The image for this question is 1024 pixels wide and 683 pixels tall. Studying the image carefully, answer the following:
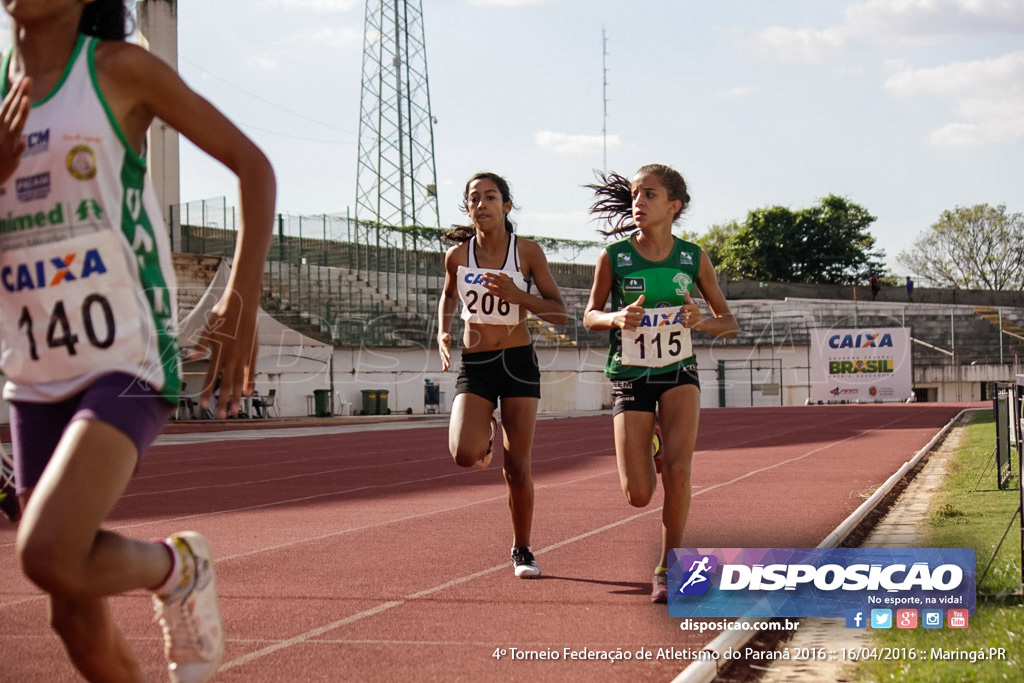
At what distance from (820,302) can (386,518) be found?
58031mm

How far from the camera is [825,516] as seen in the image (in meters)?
8.84

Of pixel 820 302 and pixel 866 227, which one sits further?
pixel 866 227

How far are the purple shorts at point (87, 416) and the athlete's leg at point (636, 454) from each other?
320cm

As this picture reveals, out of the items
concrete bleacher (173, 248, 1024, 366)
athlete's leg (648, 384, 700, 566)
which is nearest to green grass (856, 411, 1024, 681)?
athlete's leg (648, 384, 700, 566)

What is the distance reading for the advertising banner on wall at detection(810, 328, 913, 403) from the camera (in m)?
42.1

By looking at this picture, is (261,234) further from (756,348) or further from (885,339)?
(756,348)

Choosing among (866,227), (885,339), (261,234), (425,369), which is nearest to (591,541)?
(261,234)

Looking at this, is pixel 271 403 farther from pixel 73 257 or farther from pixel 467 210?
pixel 73 257

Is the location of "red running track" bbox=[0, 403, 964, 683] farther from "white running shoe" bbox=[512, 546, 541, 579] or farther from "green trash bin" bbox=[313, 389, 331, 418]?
"green trash bin" bbox=[313, 389, 331, 418]

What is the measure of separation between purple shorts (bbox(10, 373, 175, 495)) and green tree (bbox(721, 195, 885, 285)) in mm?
83624

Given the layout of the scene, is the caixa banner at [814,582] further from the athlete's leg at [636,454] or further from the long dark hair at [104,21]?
the long dark hair at [104,21]

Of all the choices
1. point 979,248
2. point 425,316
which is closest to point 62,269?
point 425,316

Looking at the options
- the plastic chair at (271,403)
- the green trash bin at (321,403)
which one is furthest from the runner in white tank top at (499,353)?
the green trash bin at (321,403)

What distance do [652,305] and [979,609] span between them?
6.73ft
